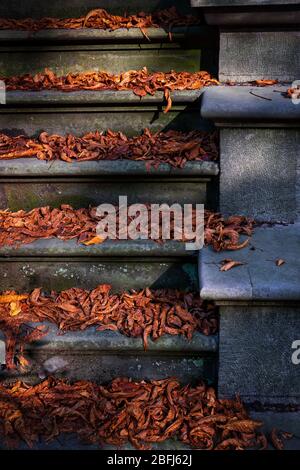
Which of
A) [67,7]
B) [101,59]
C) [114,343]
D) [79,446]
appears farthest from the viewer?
[67,7]

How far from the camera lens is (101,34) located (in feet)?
8.07

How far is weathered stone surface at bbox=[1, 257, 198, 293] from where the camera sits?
2051 millimetres

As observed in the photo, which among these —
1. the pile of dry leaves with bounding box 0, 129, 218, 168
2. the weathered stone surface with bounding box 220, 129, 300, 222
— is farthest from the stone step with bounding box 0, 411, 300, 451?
the pile of dry leaves with bounding box 0, 129, 218, 168

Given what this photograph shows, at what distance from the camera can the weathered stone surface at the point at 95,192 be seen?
7.25 ft

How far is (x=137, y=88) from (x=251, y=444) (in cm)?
171

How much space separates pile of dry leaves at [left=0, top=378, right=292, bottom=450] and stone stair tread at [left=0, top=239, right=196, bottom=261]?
55 cm

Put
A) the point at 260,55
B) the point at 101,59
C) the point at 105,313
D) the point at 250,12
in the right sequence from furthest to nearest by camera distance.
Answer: the point at 101,59, the point at 260,55, the point at 250,12, the point at 105,313

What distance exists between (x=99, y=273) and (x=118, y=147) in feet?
2.08

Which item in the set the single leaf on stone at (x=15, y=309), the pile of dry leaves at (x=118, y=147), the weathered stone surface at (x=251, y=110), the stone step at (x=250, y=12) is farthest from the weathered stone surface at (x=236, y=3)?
the single leaf on stone at (x=15, y=309)

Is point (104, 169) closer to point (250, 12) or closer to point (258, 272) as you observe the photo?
point (258, 272)

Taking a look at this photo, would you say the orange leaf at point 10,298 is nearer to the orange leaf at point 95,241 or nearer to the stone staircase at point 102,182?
the stone staircase at point 102,182

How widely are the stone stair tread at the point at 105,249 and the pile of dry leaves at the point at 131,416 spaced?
0.55 metres

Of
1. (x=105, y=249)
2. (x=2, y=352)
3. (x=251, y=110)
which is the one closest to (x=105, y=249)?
(x=105, y=249)

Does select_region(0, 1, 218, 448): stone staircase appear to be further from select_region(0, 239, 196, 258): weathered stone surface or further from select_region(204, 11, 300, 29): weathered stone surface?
select_region(204, 11, 300, 29): weathered stone surface
